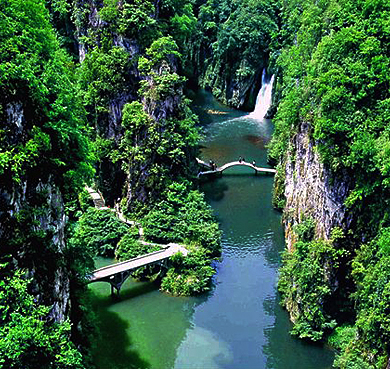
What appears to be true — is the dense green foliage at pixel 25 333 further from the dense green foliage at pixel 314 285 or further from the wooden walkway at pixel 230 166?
the wooden walkway at pixel 230 166

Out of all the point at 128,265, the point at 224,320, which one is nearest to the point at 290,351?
the point at 224,320

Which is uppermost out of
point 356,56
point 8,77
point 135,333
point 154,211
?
point 356,56

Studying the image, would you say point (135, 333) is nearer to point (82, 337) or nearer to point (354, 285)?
point (82, 337)

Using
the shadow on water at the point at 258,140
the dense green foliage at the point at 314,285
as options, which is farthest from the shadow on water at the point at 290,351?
the shadow on water at the point at 258,140

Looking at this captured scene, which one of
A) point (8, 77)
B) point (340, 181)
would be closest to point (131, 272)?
point (340, 181)

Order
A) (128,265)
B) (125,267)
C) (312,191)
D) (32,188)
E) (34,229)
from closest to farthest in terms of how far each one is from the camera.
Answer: (34,229) → (32,188) → (312,191) → (125,267) → (128,265)

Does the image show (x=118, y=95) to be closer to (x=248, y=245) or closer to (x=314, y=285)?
(x=248, y=245)
